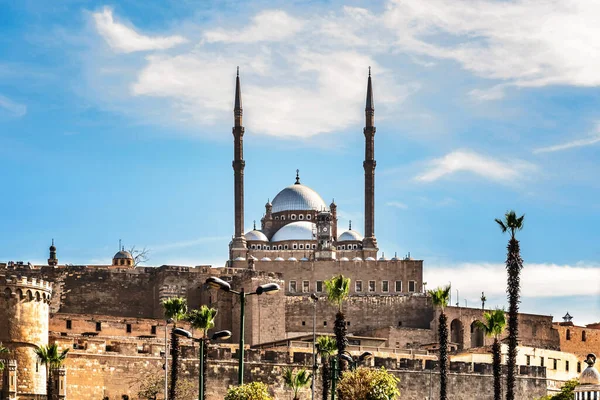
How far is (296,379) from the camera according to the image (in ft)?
206

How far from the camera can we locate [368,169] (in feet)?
298

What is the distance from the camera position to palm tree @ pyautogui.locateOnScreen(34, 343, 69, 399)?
56.4m

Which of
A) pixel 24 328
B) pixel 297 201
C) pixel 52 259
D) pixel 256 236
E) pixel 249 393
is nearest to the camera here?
pixel 249 393

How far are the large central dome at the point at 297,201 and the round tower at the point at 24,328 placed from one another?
37.1m

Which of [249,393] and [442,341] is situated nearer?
[249,393]

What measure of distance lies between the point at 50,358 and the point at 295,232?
38.5 meters

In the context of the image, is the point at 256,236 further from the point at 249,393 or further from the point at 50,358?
the point at 249,393

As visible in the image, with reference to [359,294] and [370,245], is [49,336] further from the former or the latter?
[370,245]

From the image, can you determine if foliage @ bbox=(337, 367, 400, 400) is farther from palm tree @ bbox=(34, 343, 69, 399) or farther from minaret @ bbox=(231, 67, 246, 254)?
minaret @ bbox=(231, 67, 246, 254)

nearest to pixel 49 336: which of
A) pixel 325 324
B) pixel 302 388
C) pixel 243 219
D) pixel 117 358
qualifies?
pixel 117 358

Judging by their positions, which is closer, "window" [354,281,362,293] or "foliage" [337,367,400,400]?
"foliage" [337,367,400,400]

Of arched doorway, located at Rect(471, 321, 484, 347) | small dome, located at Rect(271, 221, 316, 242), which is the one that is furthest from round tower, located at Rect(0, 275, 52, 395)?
small dome, located at Rect(271, 221, 316, 242)

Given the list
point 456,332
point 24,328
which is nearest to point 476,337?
point 456,332

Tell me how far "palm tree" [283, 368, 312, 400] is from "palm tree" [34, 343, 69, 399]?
1000cm
